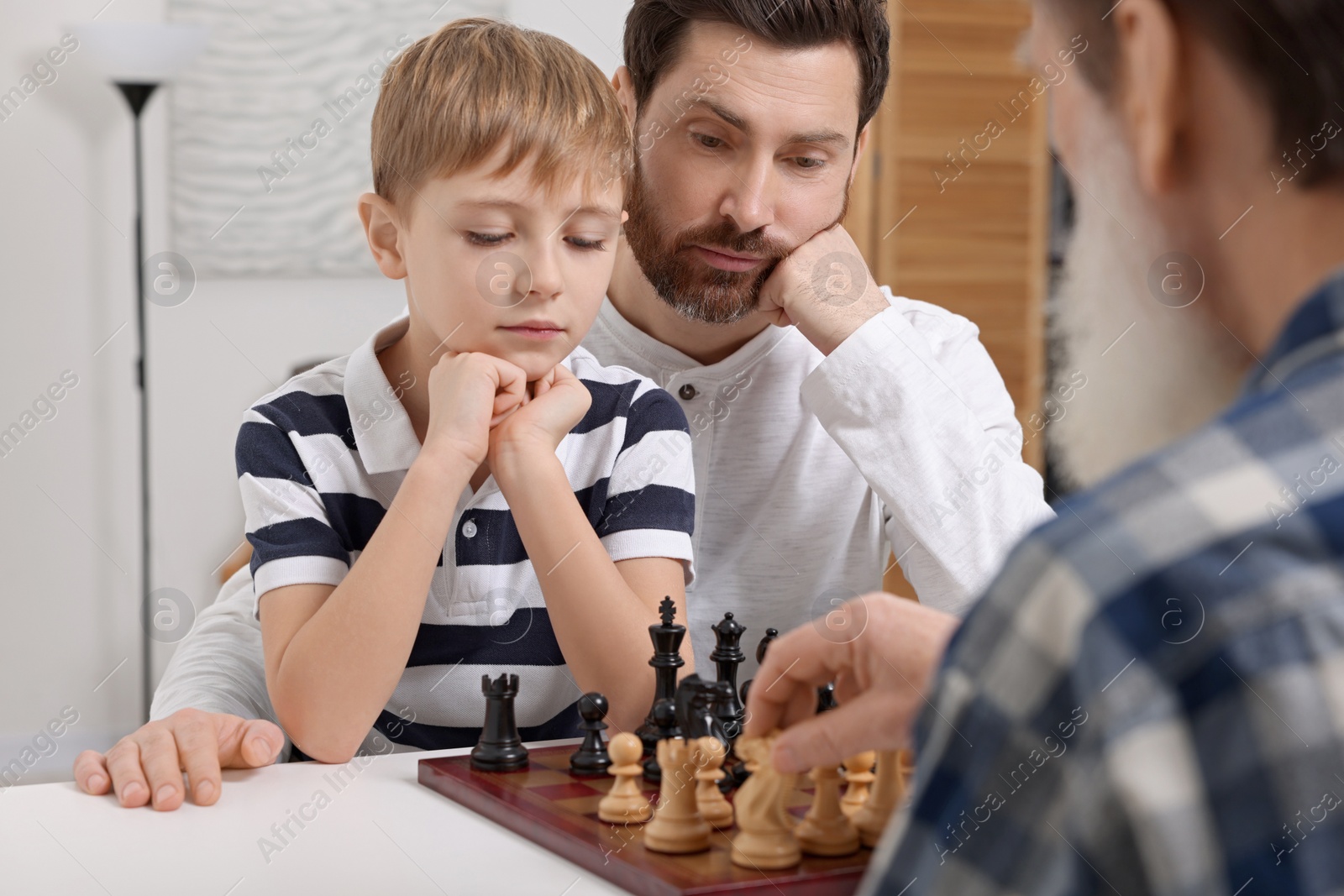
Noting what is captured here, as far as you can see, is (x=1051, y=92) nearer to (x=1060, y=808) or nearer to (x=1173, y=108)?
(x=1173, y=108)

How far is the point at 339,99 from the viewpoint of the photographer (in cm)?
347

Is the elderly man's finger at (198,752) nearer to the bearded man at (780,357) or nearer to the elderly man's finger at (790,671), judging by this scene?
the bearded man at (780,357)

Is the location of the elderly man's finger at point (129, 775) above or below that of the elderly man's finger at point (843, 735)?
below

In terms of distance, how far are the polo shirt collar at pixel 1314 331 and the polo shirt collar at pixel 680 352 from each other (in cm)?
121

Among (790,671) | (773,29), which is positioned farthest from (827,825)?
(773,29)

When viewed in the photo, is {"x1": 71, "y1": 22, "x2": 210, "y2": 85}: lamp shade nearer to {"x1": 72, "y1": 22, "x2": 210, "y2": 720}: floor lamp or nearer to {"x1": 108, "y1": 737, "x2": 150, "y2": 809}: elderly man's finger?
{"x1": 72, "y1": 22, "x2": 210, "y2": 720}: floor lamp

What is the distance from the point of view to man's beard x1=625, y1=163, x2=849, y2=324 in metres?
1.53

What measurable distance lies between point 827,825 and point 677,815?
0.32 ft

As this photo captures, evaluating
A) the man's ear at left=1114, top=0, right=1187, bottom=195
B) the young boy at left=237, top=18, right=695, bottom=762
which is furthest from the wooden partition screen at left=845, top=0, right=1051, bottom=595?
the man's ear at left=1114, top=0, right=1187, bottom=195

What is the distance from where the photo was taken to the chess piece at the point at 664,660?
1.04m

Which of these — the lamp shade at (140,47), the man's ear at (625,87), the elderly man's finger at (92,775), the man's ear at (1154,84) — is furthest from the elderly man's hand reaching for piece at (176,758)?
the lamp shade at (140,47)

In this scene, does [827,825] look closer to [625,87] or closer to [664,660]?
[664,660]

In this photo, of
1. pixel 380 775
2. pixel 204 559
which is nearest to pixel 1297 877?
pixel 380 775

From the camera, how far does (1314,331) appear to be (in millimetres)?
397
